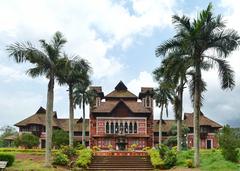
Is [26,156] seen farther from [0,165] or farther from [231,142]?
[231,142]

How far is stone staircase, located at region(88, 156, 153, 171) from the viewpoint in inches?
1374

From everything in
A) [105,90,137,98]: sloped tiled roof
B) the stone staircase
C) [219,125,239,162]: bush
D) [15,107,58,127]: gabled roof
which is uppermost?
[105,90,137,98]: sloped tiled roof

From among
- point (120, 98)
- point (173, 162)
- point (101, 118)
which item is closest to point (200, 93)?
point (173, 162)

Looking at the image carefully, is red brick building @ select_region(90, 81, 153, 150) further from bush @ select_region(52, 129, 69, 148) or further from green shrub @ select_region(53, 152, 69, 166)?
green shrub @ select_region(53, 152, 69, 166)

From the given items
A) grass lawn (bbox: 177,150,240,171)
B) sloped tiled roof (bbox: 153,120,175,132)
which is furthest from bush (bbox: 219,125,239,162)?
sloped tiled roof (bbox: 153,120,175,132)

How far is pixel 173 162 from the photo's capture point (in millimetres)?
34188

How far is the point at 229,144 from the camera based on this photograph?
1238 inches

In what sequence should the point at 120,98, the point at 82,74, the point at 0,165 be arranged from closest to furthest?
the point at 0,165, the point at 82,74, the point at 120,98

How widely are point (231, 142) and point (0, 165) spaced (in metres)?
16.1

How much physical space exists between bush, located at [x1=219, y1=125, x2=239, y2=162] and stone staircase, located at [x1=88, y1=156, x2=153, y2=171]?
248 inches

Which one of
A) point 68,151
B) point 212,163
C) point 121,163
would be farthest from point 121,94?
point 212,163

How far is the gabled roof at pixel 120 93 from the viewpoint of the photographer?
241ft

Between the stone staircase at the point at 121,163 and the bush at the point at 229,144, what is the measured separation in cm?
630

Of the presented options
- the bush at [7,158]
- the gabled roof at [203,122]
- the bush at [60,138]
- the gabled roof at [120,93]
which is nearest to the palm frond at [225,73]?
the bush at [7,158]
